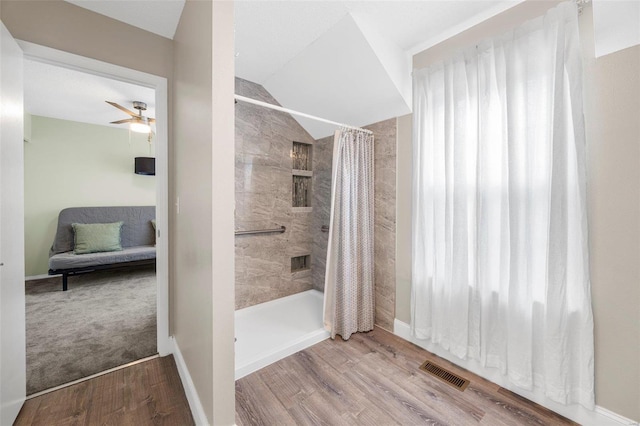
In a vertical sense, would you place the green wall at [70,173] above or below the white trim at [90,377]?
above

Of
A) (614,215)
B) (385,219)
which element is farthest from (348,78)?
(614,215)

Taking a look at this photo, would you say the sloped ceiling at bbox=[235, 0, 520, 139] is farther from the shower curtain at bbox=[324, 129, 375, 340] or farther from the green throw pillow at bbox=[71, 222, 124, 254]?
the green throw pillow at bbox=[71, 222, 124, 254]

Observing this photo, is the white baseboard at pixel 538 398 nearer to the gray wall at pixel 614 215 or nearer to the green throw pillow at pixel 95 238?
the gray wall at pixel 614 215

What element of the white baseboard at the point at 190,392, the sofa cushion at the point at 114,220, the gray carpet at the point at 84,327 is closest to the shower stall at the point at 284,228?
the white baseboard at the point at 190,392

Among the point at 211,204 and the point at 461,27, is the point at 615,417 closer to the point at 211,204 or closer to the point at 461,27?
the point at 211,204

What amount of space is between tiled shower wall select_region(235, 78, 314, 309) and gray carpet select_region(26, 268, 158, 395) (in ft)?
3.34

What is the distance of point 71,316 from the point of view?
2740mm

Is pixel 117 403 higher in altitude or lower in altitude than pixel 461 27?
lower

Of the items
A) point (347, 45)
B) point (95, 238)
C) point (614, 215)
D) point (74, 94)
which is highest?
point (74, 94)

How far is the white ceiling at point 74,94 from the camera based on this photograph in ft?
8.77

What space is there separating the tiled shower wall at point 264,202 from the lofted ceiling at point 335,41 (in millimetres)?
390

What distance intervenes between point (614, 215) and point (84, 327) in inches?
164

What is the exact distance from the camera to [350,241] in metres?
2.33

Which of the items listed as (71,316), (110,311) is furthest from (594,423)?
(71,316)
